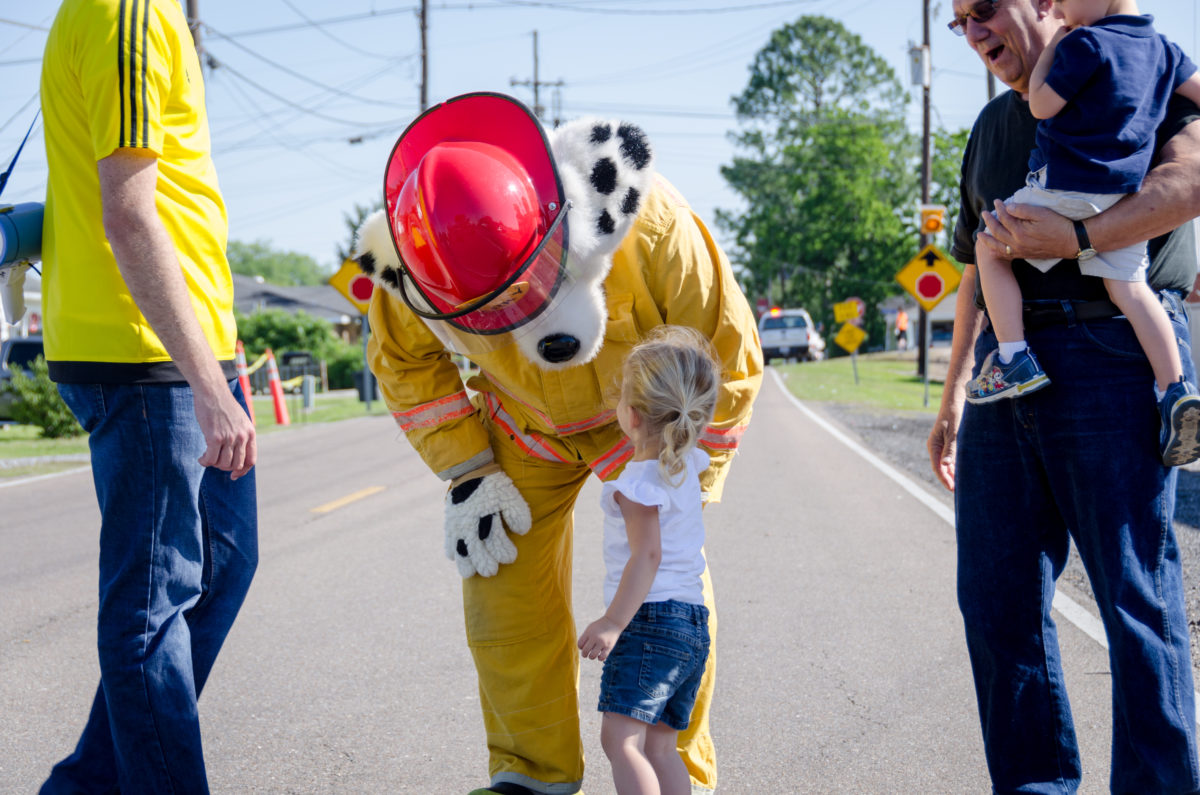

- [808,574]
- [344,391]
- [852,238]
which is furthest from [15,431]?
[852,238]

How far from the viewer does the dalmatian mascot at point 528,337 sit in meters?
2.53

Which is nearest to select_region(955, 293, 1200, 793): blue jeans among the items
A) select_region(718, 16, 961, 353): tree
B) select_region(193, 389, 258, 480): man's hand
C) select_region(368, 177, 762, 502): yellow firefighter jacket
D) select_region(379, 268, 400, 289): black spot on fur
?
select_region(368, 177, 762, 502): yellow firefighter jacket

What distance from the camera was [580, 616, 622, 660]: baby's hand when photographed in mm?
2371

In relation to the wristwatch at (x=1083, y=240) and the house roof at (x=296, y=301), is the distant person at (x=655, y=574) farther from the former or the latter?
the house roof at (x=296, y=301)

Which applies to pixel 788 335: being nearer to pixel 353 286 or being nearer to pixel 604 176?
pixel 353 286

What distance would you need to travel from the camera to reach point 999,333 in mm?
2498

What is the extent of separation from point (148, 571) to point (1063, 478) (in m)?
2.07

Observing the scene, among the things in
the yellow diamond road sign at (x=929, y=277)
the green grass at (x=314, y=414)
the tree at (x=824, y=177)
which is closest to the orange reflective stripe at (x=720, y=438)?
the green grass at (x=314, y=414)

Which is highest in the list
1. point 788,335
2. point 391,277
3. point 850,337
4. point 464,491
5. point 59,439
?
point 391,277

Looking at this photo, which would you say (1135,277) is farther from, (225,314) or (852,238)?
(852,238)

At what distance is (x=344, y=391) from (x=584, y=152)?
3868 cm

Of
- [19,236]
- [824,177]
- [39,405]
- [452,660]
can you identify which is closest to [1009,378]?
[19,236]

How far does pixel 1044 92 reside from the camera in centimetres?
227

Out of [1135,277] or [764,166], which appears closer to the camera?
[1135,277]
